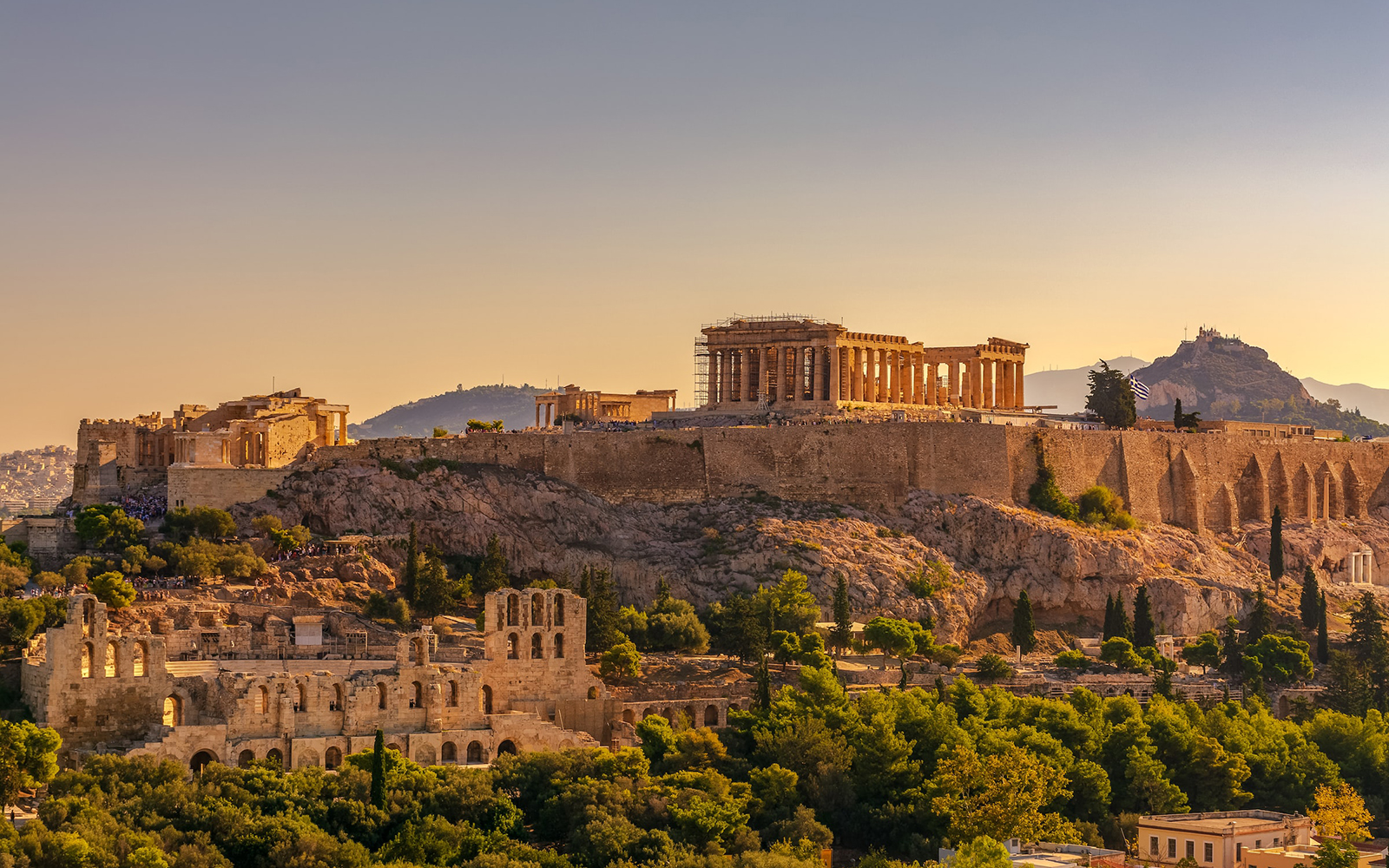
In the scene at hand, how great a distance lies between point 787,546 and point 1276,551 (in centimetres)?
2767

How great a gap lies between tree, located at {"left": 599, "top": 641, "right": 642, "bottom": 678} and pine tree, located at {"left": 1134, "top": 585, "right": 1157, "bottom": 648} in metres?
23.5

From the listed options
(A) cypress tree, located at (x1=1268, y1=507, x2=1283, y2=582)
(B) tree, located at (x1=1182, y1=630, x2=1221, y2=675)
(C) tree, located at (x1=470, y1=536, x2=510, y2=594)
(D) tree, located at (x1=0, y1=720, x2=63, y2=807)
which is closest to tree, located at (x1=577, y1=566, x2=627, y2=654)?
(C) tree, located at (x1=470, y1=536, x2=510, y2=594)

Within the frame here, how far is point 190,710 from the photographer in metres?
64.3

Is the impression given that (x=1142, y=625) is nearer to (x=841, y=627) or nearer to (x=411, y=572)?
(x=841, y=627)

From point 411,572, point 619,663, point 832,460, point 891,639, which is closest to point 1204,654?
point 891,639

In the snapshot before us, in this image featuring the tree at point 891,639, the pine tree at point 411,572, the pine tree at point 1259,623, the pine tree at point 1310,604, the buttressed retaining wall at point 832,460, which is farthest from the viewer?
the pine tree at point 1310,604

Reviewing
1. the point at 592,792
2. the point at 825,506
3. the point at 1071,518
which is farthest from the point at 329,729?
the point at 1071,518

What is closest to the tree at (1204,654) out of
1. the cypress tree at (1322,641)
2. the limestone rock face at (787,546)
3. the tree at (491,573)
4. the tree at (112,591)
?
the limestone rock face at (787,546)

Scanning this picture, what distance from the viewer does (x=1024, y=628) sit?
85500 millimetres

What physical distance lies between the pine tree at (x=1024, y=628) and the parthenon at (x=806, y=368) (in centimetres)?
1673

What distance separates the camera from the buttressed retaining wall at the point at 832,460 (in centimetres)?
8962

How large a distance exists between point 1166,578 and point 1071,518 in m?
4.91

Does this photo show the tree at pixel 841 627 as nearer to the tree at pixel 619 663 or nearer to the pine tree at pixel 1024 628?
the pine tree at pixel 1024 628

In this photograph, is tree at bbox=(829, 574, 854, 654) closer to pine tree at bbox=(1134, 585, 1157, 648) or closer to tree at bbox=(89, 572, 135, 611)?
pine tree at bbox=(1134, 585, 1157, 648)
